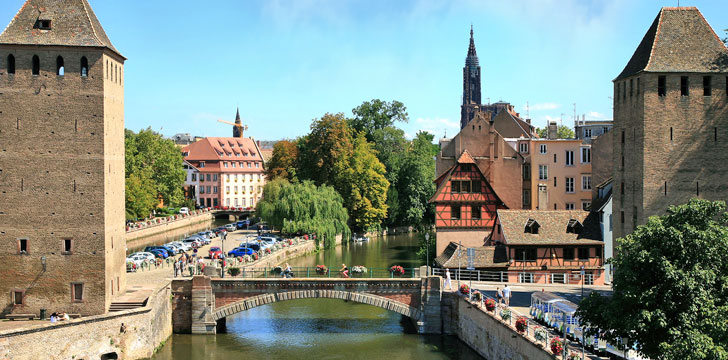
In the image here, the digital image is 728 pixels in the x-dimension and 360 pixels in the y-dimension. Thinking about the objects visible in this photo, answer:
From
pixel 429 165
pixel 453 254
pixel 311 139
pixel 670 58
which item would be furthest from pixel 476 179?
pixel 429 165

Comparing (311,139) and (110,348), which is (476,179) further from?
(311,139)

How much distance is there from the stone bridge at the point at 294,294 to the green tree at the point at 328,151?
42482 millimetres

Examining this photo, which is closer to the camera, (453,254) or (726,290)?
(726,290)

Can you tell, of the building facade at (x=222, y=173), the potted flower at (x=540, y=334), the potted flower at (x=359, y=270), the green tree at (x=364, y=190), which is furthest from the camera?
the building facade at (x=222, y=173)

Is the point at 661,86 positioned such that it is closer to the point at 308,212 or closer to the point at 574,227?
the point at 574,227

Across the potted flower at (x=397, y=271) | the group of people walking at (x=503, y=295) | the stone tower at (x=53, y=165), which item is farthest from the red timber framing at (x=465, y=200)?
the stone tower at (x=53, y=165)

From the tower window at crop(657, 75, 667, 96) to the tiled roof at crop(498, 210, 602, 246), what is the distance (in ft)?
37.8

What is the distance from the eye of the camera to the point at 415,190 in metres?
92.4

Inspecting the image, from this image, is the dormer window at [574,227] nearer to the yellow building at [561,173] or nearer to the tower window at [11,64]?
the yellow building at [561,173]

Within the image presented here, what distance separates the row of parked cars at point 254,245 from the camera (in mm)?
62816

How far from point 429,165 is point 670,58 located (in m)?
58.6

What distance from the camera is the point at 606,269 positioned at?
47625mm

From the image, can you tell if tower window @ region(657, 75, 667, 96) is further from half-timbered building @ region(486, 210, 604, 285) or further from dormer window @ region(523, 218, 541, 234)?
dormer window @ region(523, 218, 541, 234)

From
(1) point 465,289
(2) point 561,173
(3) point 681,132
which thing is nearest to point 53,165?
(1) point 465,289
